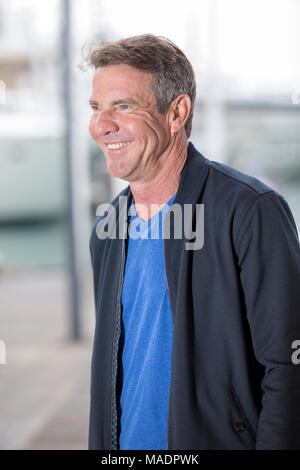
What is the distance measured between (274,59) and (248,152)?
107 inches

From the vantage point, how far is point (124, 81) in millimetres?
901

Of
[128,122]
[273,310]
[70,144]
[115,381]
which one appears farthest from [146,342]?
[70,144]

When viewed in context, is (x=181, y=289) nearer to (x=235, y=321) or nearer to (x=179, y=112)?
(x=235, y=321)

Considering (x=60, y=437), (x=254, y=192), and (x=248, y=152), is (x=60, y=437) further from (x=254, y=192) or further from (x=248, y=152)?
(x=248, y=152)

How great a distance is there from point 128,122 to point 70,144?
2417 millimetres

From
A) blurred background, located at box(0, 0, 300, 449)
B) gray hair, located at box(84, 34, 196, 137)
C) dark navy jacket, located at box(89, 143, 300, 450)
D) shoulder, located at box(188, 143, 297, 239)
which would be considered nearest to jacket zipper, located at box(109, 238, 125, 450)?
dark navy jacket, located at box(89, 143, 300, 450)

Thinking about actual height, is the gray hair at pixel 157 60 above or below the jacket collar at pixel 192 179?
above

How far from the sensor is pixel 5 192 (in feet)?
30.2

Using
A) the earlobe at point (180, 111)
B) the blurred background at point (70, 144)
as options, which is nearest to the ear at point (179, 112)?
the earlobe at point (180, 111)

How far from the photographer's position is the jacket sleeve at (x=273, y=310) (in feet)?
2.64

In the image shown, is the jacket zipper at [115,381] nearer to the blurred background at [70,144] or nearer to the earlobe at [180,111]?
the earlobe at [180,111]

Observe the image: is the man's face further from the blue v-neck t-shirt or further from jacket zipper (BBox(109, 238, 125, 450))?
jacket zipper (BBox(109, 238, 125, 450))

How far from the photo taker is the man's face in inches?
35.6

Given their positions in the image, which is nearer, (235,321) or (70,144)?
(235,321)
